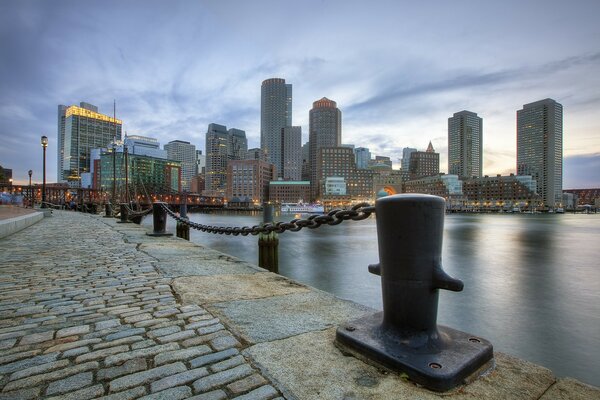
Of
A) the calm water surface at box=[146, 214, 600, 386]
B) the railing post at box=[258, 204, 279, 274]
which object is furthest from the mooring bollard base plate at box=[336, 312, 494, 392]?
the railing post at box=[258, 204, 279, 274]

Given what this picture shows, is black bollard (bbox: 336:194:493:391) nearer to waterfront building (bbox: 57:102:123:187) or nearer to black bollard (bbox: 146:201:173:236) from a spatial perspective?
black bollard (bbox: 146:201:173:236)

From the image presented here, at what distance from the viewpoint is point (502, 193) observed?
174 m

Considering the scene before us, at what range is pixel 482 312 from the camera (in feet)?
34.1

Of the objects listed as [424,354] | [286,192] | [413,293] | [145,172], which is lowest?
[424,354]

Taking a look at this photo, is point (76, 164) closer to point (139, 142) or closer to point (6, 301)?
point (139, 142)

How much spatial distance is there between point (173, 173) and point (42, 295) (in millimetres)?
192316

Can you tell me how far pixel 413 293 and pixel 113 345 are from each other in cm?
234

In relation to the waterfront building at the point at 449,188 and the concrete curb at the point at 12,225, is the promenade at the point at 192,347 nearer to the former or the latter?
the concrete curb at the point at 12,225

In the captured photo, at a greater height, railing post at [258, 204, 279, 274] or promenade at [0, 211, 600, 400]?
promenade at [0, 211, 600, 400]

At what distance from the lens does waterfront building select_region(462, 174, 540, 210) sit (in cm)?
16638

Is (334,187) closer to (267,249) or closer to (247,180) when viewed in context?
(247,180)

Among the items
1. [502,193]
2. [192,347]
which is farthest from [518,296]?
[502,193]

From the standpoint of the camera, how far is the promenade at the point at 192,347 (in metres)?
1.86

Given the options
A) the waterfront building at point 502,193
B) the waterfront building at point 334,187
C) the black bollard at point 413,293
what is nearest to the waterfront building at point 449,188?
the waterfront building at point 502,193
